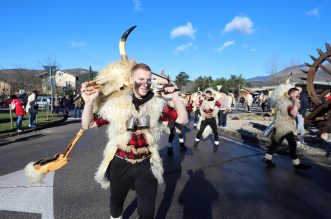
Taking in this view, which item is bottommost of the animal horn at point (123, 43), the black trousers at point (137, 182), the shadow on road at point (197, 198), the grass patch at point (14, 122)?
the shadow on road at point (197, 198)

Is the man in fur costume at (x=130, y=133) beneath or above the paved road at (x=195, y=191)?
above

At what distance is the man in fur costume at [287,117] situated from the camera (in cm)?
662

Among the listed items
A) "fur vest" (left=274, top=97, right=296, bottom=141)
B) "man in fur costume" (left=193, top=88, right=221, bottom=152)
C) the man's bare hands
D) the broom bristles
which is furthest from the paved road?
the man's bare hands

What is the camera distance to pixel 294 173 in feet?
21.6

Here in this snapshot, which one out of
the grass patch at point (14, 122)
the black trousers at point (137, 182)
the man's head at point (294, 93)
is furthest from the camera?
the grass patch at point (14, 122)

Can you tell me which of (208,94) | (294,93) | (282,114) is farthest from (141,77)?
(208,94)

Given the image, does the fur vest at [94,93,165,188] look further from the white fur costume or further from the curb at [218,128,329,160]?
the curb at [218,128,329,160]

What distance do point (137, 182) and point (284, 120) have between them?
4.77 metres

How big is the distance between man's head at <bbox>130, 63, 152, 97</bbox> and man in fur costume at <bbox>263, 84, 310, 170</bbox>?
4.54 meters

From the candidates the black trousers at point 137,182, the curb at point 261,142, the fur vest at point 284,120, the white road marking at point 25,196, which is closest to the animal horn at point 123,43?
the black trousers at point 137,182

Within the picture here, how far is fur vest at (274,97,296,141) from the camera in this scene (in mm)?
6746

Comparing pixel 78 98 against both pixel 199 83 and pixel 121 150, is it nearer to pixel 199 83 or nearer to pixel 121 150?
pixel 121 150

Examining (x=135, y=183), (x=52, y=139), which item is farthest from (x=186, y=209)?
(x=52, y=139)

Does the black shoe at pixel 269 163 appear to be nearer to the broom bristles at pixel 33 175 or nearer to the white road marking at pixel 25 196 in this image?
the white road marking at pixel 25 196
